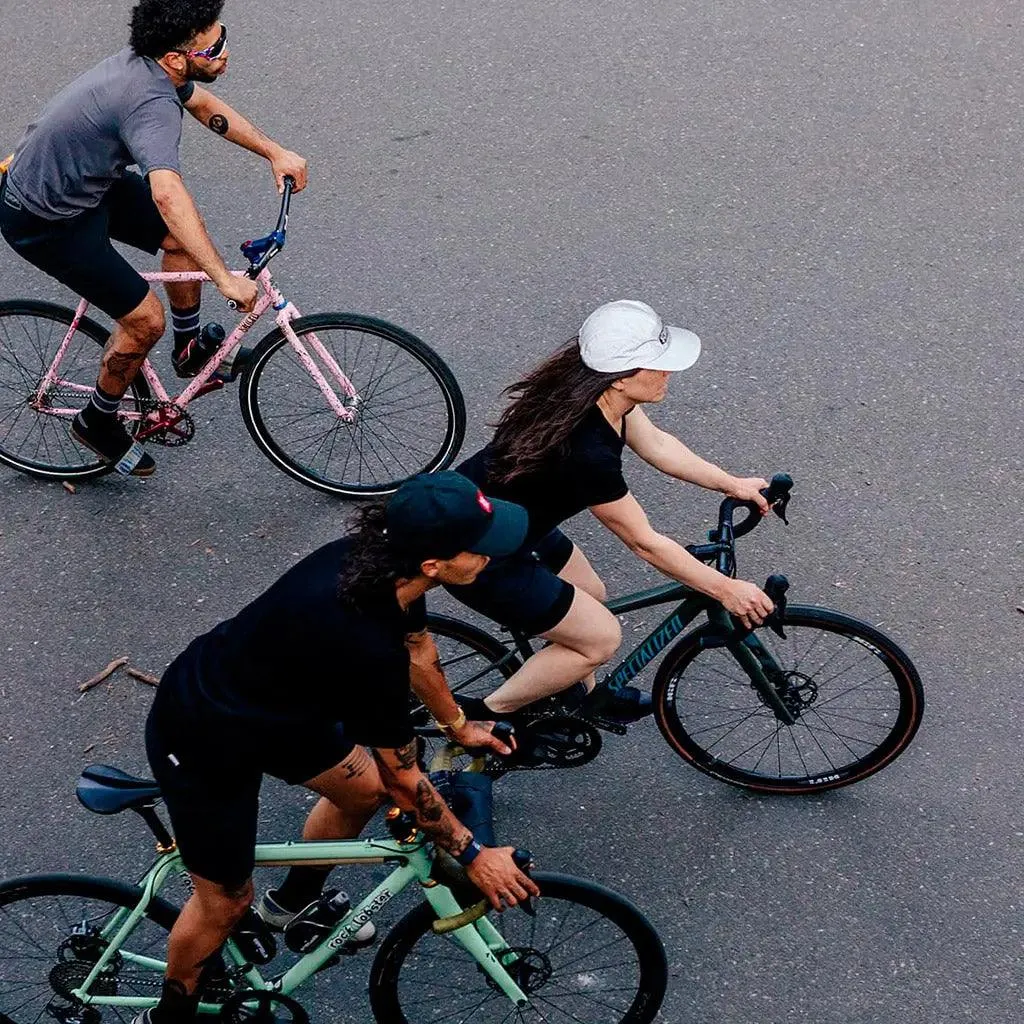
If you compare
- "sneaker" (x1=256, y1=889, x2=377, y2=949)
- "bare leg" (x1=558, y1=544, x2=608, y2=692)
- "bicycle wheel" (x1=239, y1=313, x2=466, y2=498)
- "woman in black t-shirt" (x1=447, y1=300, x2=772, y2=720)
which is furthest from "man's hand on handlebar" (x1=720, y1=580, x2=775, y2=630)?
"bicycle wheel" (x1=239, y1=313, x2=466, y2=498)

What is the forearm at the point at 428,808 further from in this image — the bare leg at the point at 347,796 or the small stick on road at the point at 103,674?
the small stick on road at the point at 103,674

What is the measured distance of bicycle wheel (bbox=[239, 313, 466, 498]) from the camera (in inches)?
232

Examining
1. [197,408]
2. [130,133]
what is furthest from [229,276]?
[197,408]

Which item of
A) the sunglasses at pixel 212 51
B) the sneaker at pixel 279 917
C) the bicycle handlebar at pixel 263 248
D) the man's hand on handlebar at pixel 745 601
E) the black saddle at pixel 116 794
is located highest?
the sunglasses at pixel 212 51

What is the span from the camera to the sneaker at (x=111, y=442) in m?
5.86

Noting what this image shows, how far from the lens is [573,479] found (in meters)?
4.14

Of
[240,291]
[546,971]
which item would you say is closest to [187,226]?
[240,291]

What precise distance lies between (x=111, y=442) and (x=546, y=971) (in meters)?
3.20

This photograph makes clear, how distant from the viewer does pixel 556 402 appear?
165 inches

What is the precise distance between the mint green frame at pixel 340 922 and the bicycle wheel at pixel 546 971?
0.27ft

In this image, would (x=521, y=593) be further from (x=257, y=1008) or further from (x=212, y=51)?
(x=212, y=51)

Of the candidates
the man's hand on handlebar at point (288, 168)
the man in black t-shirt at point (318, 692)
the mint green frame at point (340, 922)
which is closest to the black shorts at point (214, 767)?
the man in black t-shirt at point (318, 692)

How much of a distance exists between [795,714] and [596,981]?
1.16 m

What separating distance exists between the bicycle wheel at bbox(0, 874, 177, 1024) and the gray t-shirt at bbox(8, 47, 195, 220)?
2.70 m
